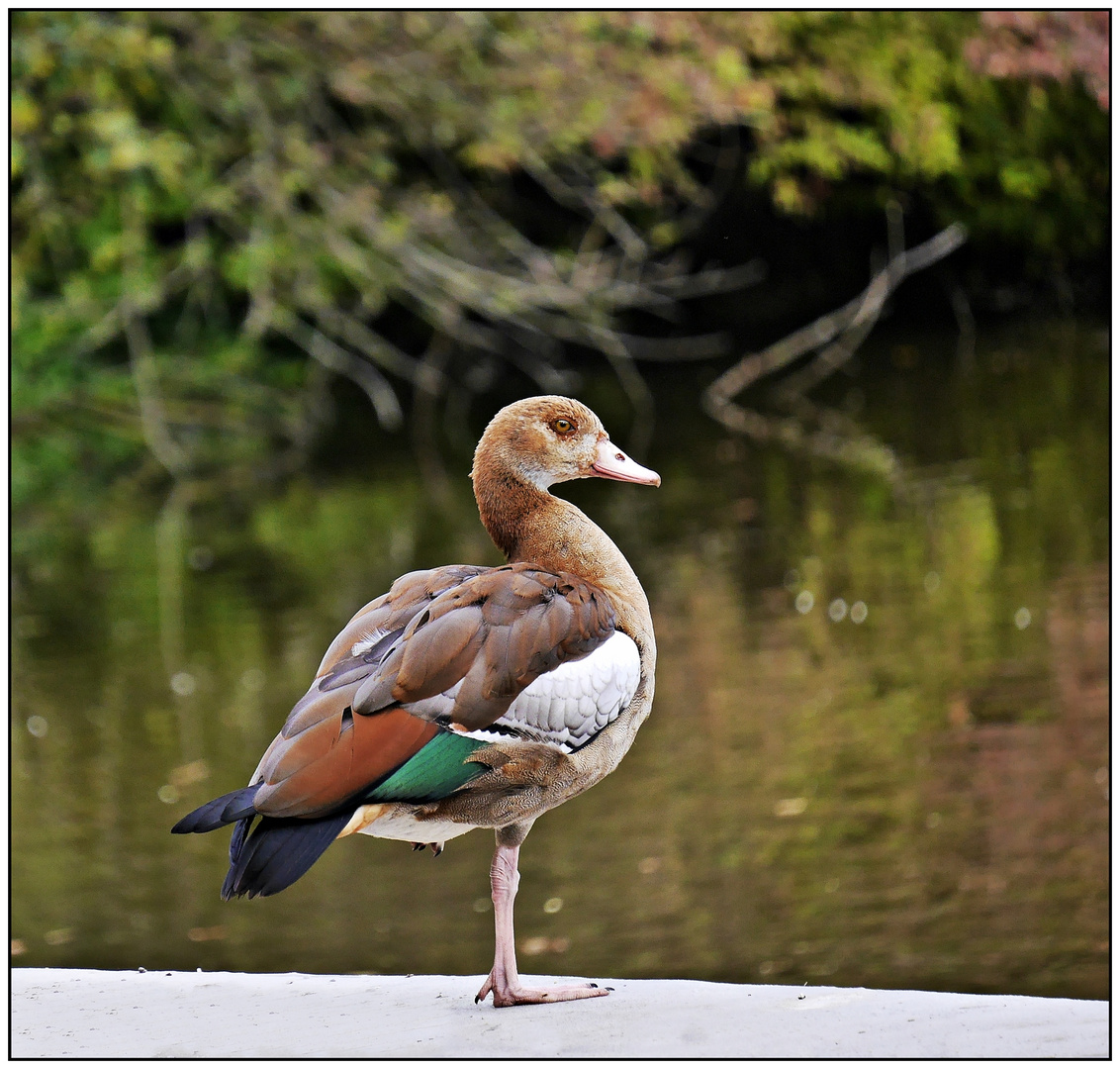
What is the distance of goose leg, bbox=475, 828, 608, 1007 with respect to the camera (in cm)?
357

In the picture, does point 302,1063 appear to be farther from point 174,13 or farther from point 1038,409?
point 1038,409

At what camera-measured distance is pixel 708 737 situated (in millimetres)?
8195

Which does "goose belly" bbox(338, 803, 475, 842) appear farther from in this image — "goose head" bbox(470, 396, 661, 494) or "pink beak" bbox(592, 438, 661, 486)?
"pink beak" bbox(592, 438, 661, 486)

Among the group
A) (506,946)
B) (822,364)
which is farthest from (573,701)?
(822,364)

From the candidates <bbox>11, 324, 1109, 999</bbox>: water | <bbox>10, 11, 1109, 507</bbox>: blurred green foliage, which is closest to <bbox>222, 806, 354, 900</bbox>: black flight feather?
<bbox>11, 324, 1109, 999</bbox>: water

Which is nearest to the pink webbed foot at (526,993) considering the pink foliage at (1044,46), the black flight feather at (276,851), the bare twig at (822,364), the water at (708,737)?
the black flight feather at (276,851)

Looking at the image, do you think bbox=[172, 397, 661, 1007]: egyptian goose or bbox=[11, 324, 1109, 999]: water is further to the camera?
bbox=[11, 324, 1109, 999]: water

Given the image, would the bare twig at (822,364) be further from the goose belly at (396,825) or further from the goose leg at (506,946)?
the goose belly at (396,825)

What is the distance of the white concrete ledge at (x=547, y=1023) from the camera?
3352mm

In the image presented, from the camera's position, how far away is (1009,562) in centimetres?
1076

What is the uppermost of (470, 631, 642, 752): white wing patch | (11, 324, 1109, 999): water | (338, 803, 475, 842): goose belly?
(470, 631, 642, 752): white wing patch

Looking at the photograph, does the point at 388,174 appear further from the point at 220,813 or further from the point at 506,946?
the point at 220,813

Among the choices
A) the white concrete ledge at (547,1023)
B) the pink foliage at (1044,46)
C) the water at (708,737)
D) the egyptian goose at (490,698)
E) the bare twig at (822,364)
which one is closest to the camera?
the egyptian goose at (490,698)

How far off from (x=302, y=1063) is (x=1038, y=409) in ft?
43.3
